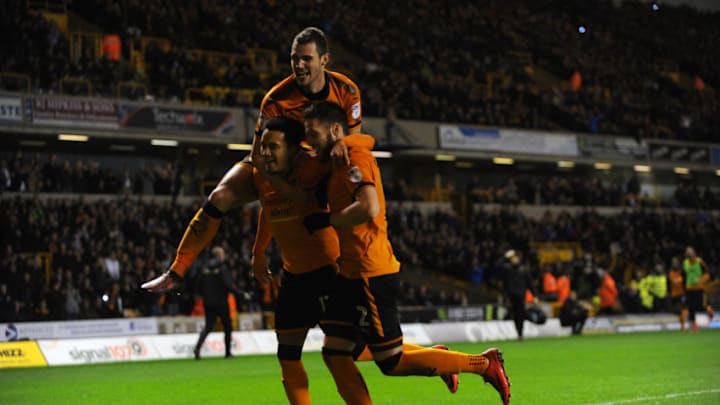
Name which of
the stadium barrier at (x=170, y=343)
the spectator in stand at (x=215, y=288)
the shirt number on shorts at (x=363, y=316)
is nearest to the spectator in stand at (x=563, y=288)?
the stadium barrier at (x=170, y=343)

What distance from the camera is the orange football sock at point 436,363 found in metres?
7.50

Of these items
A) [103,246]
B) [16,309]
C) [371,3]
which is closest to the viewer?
[16,309]

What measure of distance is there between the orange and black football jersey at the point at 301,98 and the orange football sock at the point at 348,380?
185 centimetres

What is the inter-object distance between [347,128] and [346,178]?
0.45 meters

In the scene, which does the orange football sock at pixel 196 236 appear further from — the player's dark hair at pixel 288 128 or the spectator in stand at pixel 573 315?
the spectator in stand at pixel 573 315

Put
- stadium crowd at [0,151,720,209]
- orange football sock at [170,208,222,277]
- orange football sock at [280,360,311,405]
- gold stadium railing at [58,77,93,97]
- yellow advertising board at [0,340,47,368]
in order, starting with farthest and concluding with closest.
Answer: gold stadium railing at [58,77,93,97] < stadium crowd at [0,151,720,209] < yellow advertising board at [0,340,47,368] < orange football sock at [170,208,222,277] < orange football sock at [280,360,311,405]

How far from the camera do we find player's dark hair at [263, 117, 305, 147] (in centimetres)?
725

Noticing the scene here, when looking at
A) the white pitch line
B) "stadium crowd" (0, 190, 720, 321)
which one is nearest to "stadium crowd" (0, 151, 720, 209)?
"stadium crowd" (0, 190, 720, 321)

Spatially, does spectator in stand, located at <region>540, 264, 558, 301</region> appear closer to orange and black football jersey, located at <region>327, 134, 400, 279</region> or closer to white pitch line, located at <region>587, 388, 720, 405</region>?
white pitch line, located at <region>587, 388, 720, 405</region>

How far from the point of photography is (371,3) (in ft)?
159

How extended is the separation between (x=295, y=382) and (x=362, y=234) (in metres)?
1.21

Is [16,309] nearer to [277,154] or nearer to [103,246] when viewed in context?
[103,246]

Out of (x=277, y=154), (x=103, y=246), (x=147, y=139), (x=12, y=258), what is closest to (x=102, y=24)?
(x=147, y=139)

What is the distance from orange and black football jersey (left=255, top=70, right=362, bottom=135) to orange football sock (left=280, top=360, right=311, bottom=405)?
180cm
